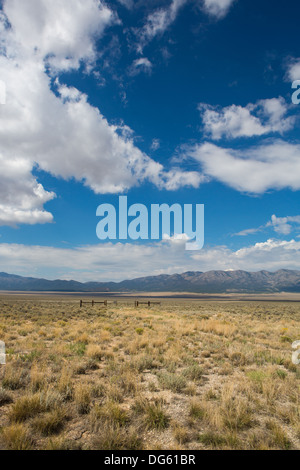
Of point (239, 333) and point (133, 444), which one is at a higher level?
point (133, 444)

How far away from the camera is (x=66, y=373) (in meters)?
7.87

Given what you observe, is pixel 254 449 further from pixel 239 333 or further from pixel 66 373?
pixel 239 333

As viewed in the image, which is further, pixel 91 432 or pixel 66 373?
pixel 66 373

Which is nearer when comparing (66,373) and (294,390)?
(294,390)

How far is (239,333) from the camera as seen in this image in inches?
643

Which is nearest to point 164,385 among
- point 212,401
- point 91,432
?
point 212,401

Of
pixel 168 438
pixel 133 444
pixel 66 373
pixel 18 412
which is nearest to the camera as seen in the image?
pixel 133 444

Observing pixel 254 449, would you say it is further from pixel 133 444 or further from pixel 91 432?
pixel 91 432

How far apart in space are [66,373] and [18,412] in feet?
9.03

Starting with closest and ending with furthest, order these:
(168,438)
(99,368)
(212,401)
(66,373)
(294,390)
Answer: (168,438)
(212,401)
(294,390)
(66,373)
(99,368)
